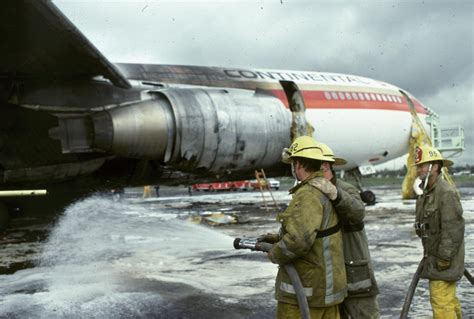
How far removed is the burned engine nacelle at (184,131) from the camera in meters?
7.86

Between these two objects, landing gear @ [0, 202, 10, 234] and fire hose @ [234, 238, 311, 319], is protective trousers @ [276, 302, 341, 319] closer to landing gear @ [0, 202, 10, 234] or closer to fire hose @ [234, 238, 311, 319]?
fire hose @ [234, 238, 311, 319]

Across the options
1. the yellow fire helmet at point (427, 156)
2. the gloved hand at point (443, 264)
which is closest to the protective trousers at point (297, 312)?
the gloved hand at point (443, 264)

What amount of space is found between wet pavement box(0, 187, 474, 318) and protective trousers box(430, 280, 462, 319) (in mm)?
777

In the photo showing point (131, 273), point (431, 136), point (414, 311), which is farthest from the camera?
point (431, 136)

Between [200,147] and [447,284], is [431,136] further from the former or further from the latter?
[447,284]

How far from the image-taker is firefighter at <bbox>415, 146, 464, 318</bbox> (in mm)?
4535

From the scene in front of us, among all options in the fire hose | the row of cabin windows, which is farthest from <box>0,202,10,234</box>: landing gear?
the fire hose

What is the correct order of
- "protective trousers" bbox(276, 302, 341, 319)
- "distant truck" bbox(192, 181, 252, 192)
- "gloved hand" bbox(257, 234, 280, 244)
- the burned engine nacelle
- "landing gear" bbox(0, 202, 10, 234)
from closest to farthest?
"protective trousers" bbox(276, 302, 341, 319) → "gloved hand" bbox(257, 234, 280, 244) → the burned engine nacelle → "landing gear" bbox(0, 202, 10, 234) → "distant truck" bbox(192, 181, 252, 192)

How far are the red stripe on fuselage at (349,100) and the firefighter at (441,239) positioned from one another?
8277mm

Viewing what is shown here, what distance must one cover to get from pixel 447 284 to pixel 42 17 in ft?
16.8

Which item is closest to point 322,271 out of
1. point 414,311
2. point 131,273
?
point 414,311

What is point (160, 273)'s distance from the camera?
776 cm

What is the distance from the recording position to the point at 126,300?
6.21 m

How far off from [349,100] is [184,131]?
28.5ft
